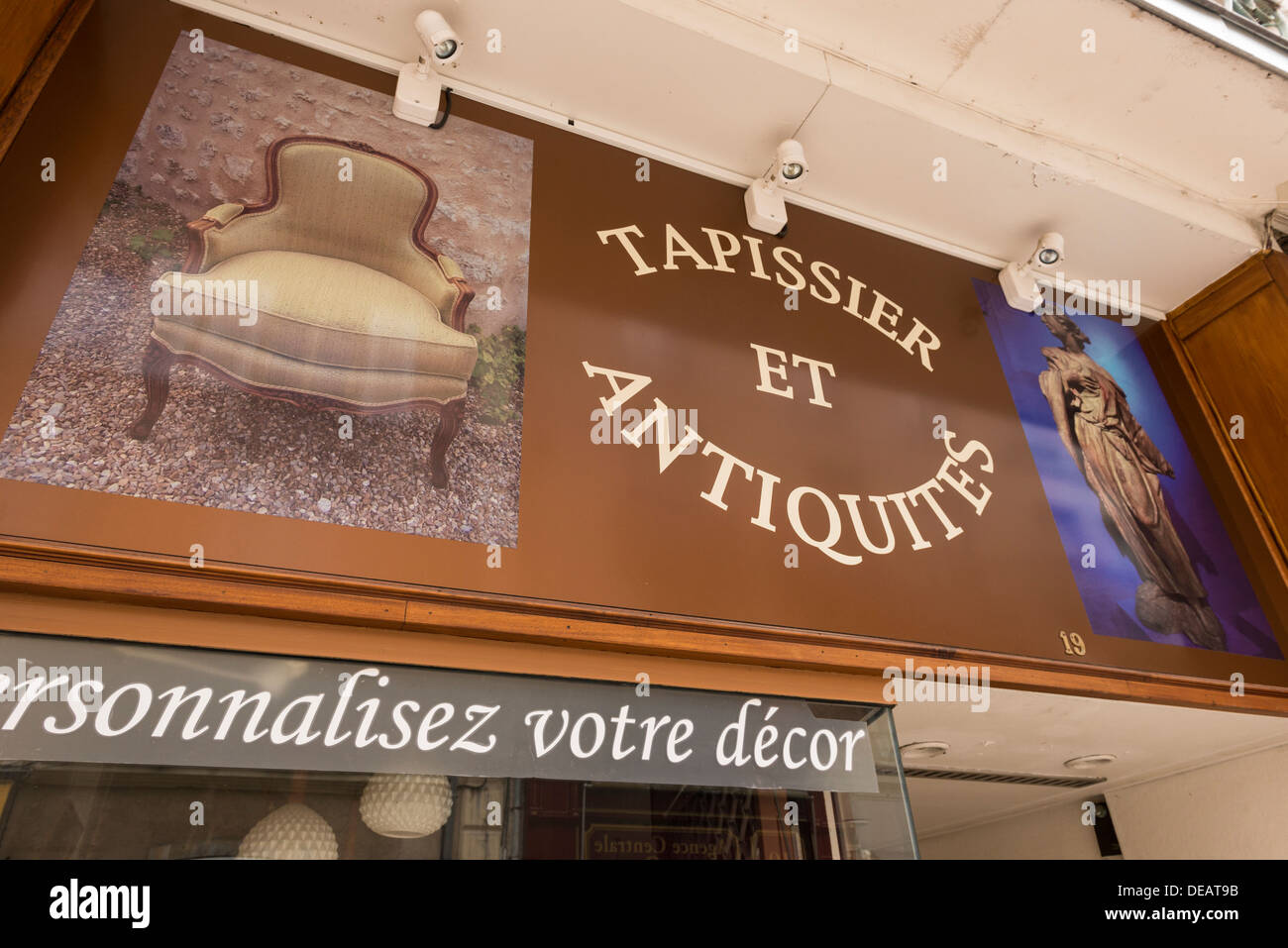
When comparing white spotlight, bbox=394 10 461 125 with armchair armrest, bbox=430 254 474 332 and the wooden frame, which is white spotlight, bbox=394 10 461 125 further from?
the wooden frame

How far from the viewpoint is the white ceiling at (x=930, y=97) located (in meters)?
3.04

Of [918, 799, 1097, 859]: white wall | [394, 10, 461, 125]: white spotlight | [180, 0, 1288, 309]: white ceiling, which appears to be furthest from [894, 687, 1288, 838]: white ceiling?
[394, 10, 461, 125]: white spotlight

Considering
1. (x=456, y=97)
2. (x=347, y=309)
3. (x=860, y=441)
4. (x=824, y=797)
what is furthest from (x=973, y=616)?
(x=456, y=97)

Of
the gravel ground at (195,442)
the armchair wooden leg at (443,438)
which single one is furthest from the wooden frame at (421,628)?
the armchair wooden leg at (443,438)

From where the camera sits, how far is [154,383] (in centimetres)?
203

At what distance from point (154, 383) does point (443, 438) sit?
676mm

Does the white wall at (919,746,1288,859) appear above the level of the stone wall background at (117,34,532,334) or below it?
below

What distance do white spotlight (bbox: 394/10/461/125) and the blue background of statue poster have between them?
2338mm

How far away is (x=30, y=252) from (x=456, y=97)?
151cm

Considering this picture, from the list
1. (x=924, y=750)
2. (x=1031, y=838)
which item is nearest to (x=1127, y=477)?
(x=924, y=750)

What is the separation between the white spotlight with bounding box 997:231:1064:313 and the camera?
3.72 m

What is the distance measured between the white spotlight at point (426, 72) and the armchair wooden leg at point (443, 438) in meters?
1.15

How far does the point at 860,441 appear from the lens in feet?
9.76

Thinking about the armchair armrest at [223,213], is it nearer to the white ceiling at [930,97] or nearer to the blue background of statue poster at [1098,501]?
the white ceiling at [930,97]
